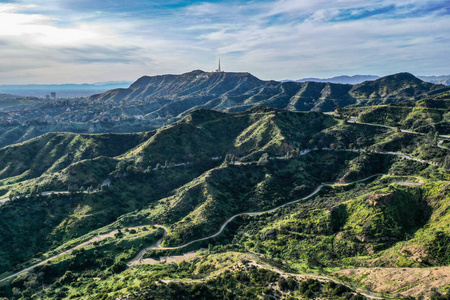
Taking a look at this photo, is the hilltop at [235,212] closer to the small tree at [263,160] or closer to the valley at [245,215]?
the valley at [245,215]

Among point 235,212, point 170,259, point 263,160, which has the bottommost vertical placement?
point 170,259

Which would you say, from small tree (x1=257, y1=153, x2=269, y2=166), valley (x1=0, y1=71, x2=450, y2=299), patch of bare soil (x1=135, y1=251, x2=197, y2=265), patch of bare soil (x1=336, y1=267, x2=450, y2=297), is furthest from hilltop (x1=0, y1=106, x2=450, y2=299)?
patch of bare soil (x1=135, y1=251, x2=197, y2=265)

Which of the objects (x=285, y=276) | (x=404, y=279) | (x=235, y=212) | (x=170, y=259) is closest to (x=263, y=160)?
(x=235, y=212)

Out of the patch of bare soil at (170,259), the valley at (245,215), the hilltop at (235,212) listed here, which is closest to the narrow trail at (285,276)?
the valley at (245,215)

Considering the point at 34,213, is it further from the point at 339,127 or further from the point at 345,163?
the point at 339,127

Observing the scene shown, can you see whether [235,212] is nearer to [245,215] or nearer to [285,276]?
[245,215]

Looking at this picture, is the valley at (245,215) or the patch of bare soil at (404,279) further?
the valley at (245,215)

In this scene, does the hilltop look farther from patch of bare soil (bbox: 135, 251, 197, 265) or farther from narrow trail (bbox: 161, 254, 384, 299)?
patch of bare soil (bbox: 135, 251, 197, 265)

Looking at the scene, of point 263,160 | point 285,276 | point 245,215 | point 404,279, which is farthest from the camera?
point 263,160

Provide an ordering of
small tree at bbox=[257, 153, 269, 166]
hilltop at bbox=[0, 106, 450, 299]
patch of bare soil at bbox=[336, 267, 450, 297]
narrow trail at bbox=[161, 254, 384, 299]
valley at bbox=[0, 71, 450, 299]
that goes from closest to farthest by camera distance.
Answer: patch of bare soil at bbox=[336, 267, 450, 297]
narrow trail at bbox=[161, 254, 384, 299]
valley at bbox=[0, 71, 450, 299]
hilltop at bbox=[0, 106, 450, 299]
small tree at bbox=[257, 153, 269, 166]
